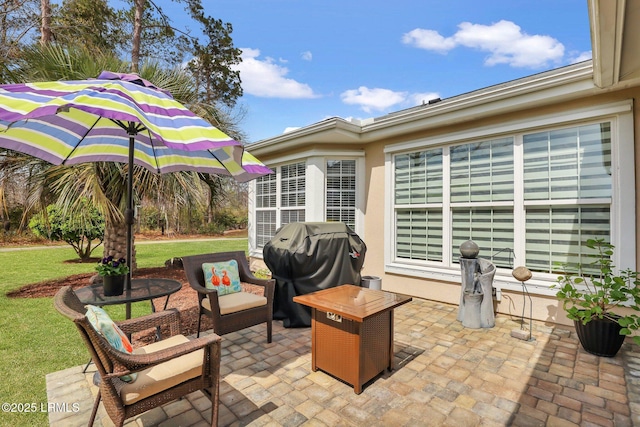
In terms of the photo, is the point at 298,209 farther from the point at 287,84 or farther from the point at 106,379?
the point at 287,84

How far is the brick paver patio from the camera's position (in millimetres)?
2316

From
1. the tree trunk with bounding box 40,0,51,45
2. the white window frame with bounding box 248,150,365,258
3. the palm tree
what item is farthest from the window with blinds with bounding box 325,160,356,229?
the tree trunk with bounding box 40,0,51,45

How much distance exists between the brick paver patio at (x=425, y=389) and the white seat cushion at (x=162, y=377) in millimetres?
497

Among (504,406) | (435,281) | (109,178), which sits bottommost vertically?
(504,406)

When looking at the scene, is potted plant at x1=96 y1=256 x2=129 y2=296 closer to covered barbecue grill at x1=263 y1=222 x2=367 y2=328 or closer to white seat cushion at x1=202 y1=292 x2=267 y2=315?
white seat cushion at x1=202 y1=292 x2=267 y2=315

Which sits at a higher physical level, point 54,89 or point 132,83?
Result: point 132,83

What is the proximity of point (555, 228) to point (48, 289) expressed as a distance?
9162 mm

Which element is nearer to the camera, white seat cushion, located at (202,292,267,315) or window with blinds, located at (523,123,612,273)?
white seat cushion, located at (202,292,267,315)

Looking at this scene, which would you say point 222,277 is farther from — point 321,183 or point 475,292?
point 475,292

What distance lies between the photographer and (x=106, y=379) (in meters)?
1.76

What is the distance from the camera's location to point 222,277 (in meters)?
3.94

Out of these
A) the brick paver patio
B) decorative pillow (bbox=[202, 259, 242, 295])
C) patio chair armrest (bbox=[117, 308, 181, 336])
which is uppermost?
decorative pillow (bbox=[202, 259, 242, 295])

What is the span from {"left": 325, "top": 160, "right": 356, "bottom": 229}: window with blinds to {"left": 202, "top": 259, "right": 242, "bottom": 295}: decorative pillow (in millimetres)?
2909

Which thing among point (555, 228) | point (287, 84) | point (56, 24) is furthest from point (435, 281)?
point (287, 84)
